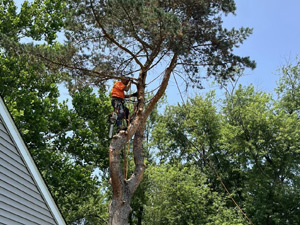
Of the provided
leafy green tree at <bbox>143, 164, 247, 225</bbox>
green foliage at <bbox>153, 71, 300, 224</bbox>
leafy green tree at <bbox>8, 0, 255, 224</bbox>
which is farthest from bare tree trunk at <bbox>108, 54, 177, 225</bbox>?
leafy green tree at <bbox>143, 164, 247, 225</bbox>

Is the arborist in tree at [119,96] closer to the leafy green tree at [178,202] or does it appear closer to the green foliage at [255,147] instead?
the green foliage at [255,147]

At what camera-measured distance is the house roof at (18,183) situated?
3.96 meters

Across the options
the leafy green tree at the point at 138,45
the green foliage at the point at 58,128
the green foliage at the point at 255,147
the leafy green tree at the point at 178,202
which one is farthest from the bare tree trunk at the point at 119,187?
the leafy green tree at the point at 178,202

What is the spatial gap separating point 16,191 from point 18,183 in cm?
11

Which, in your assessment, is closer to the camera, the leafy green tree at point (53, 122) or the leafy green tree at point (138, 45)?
the leafy green tree at point (138, 45)

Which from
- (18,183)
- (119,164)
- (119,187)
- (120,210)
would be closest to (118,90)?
(119,164)

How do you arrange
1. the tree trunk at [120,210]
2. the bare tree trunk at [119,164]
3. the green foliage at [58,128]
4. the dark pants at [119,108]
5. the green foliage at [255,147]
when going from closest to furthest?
1. the tree trunk at [120,210]
2. the bare tree trunk at [119,164]
3. the dark pants at [119,108]
4. the green foliage at [58,128]
5. the green foliage at [255,147]

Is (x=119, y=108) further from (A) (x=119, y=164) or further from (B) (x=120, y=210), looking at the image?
(B) (x=120, y=210)

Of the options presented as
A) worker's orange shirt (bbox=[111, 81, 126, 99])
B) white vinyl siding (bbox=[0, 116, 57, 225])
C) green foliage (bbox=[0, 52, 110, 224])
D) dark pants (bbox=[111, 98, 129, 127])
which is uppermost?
green foliage (bbox=[0, 52, 110, 224])

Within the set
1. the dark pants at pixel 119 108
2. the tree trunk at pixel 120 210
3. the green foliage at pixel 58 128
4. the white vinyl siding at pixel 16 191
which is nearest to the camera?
the white vinyl siding at pixel 16 191

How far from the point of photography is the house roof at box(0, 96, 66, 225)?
3.96 m

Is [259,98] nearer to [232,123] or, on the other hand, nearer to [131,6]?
[232,123]

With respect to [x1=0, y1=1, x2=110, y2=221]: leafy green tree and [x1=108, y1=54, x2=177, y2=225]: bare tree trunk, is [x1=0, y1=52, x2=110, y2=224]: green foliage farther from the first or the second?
[x1=108, y1=54, x2=177, y2=225]: bare tree trunk

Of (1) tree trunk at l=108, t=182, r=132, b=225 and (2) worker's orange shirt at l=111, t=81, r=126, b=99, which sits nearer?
(1) tree trunk at l=108, t=182, r=132, b=225
